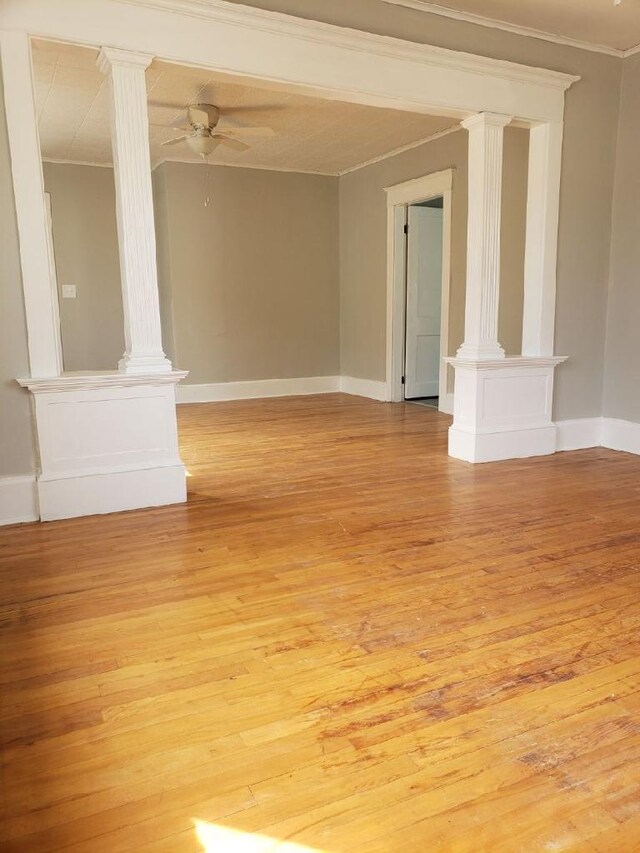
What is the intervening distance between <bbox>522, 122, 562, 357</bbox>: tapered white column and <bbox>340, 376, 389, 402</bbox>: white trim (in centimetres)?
297

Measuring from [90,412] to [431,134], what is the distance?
4.69 metres

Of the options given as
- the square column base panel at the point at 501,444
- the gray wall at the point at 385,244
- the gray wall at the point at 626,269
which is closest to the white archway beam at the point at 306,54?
the gray wall at the point at 626,269

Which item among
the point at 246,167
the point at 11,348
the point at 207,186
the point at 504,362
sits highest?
the point at 246,167

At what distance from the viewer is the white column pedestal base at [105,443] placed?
3.29 metres

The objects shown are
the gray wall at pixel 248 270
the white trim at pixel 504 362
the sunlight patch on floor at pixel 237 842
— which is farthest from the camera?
the gray wall at pixel 248 270

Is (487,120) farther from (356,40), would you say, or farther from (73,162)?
(73,162)

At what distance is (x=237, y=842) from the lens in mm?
1275

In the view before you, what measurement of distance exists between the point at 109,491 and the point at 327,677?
201 cm

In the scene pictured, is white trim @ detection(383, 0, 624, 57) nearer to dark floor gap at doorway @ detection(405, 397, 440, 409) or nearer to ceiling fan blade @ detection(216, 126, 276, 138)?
ceiling fan blade @ detection(216, 126, 276, 138)

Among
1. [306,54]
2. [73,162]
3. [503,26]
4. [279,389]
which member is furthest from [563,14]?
[73,162]

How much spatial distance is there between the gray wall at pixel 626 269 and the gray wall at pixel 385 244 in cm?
96

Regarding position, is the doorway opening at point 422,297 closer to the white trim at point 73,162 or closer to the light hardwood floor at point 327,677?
the white trim at point 73,162

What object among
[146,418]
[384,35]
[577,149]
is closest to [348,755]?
[146,418]

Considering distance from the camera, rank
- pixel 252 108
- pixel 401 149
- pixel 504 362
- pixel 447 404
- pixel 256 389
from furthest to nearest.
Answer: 1. pixel 256 389
2. pixel 401 149
3. pixel 447 404
4. pixel 252 108
5. pixel 504 362
